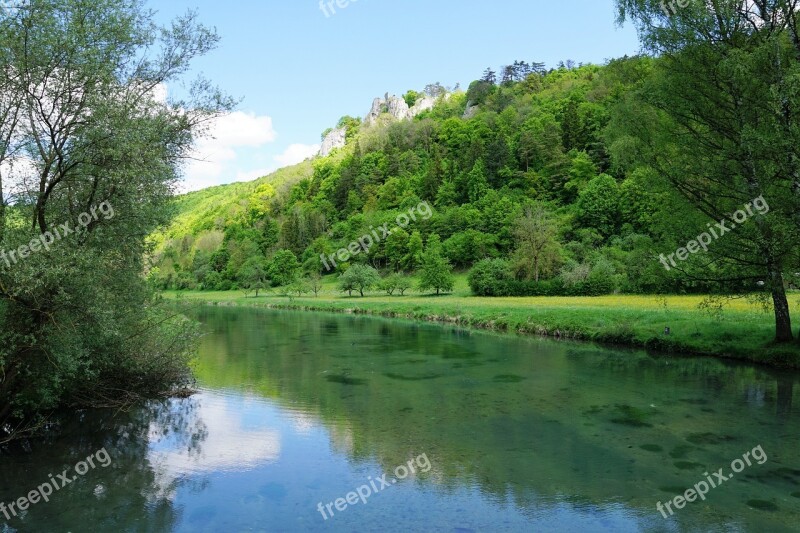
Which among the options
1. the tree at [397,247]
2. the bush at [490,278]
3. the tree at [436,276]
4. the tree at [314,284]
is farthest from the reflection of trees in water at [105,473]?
the tree at [397,247]

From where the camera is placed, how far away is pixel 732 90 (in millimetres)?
Answer: 18078

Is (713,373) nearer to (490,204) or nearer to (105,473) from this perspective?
(105,473)

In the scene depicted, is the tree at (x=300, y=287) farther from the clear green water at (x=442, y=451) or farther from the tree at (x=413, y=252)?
the clear green water at (x=442, y=451)

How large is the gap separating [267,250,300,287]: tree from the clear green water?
74403 millimetres

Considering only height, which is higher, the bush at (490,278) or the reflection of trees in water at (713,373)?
the bush at (490,278)

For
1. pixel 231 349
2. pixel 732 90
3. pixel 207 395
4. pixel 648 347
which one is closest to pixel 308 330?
pixel 231 349

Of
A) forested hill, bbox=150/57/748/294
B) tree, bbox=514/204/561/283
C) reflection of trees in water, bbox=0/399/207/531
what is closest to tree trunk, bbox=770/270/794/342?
forested hill, bbox=150/57/748/294

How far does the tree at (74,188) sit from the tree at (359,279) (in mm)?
52068

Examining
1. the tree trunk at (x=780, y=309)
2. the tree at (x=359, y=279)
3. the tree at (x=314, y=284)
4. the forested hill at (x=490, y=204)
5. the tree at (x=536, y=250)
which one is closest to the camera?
the tree trunk at (x=780, y=309)

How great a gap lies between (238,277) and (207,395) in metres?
86.5

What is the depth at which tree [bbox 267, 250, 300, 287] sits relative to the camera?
94000 mm

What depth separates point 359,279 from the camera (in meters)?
65.1

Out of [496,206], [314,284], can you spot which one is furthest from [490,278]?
[496,206]

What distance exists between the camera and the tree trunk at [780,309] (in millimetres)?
17922
